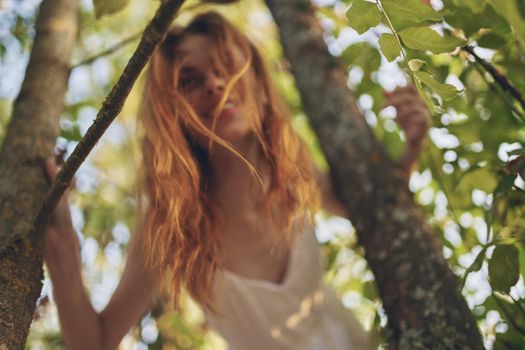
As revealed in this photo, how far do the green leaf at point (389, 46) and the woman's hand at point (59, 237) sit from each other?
2.37 ft

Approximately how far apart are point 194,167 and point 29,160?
0.50m

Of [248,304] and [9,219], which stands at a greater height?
[9,219]

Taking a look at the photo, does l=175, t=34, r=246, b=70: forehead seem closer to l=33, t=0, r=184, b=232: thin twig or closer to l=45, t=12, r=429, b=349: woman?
l=45, t=12, r=429, b=349: woman

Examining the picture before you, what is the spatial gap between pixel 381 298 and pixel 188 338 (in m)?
1.52

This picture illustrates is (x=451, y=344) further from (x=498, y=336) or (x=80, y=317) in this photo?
(x=80, y=317)

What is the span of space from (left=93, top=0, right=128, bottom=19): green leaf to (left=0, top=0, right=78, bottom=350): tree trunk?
0.24m

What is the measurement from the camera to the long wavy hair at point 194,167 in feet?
4.70

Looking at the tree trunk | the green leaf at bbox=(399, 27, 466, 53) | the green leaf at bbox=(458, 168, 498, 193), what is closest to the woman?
the tree trunk

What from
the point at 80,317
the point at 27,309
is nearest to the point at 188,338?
the point at 80,317

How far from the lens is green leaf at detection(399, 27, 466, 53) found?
31.3 inches

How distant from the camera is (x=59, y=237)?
1.17 meters

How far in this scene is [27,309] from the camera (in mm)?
929

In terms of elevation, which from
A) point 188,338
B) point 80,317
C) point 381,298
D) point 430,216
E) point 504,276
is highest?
point 504,276

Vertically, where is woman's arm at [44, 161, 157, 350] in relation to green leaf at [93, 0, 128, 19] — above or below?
below
